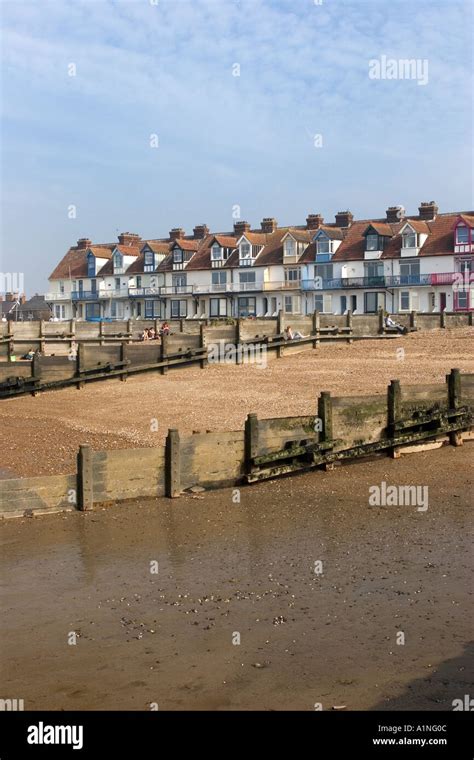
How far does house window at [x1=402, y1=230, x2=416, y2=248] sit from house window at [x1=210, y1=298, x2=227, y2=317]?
17.7m

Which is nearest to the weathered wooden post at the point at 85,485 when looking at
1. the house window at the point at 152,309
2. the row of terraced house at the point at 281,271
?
the row of terraced house at the point at 281,271

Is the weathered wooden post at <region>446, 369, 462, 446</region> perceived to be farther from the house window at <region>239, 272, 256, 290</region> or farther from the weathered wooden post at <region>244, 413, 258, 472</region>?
the house window at <region>239, 272, 256, 290</region>

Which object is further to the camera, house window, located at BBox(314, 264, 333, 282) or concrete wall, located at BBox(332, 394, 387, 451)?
house window, located at BBox(314, 264, 333, 282)

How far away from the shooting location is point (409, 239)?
2699 inches

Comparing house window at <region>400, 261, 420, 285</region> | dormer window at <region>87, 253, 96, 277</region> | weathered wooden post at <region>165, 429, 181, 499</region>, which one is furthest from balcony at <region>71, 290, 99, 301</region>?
weathered wooden post at <region>165, 429, 181, 499</region>

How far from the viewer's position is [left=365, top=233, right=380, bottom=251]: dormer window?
7062 cm

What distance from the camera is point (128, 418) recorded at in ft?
79.2

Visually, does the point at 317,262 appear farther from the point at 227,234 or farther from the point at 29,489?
the point at 29,489

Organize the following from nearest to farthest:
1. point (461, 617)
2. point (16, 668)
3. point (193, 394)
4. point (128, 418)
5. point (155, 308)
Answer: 1. point (16, 668)
2. point (461, 617)
3. point (128, 418)
4. point (193, 394)
5. point (155, 308)

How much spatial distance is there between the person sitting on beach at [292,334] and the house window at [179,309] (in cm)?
4510

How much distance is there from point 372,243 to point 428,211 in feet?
18.8

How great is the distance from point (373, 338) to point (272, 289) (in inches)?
1500

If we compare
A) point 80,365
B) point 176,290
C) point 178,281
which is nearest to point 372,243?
point 176,290
